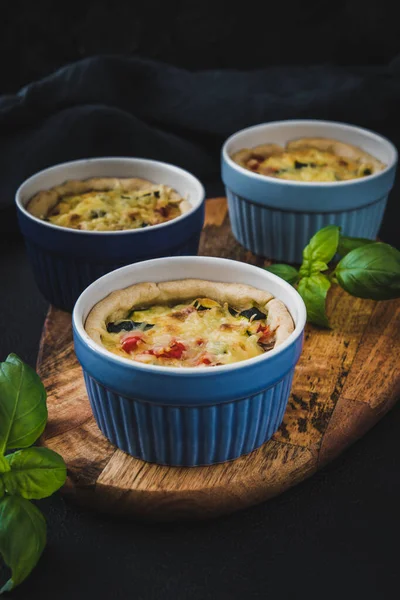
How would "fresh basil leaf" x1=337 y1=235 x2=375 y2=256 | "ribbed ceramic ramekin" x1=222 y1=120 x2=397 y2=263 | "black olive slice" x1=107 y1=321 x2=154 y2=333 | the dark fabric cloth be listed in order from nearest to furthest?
"black olive slice" x1=107 y1=321 x2=154 y2=333
"fresh basil leaf" x1=337 y1=235 x2=375 y2=256
"ribbed ceramic ramekin" x1=222 y1=120 x2=397 y2=263
the dark fabric cloth

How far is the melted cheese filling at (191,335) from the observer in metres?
2.46

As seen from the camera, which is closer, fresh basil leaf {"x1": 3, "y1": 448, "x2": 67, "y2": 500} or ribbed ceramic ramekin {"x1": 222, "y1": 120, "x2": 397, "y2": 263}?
fresh basil leaf {"x1": 3, "y1": 448, "x2": 67, "y2": 500}

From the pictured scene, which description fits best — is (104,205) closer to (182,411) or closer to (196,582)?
(182,411)

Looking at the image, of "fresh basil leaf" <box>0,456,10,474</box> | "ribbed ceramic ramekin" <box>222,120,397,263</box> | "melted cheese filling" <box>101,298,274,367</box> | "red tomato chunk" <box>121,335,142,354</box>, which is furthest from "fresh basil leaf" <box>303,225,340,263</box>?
"fresh basil leaf" <box>0,456,10,474</box>

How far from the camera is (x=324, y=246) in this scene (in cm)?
312

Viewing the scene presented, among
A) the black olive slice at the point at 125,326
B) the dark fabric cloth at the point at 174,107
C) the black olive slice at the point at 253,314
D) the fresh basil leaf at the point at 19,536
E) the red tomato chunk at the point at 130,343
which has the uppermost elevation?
the red tomato chunk at the point at 130,343

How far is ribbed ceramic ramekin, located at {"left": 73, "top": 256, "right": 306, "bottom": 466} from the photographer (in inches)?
91.6

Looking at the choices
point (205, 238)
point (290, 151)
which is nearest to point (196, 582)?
point (205, 238)

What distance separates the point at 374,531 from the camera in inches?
92.5

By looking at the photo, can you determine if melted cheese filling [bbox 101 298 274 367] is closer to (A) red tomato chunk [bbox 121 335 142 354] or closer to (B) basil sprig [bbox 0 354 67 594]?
(A) red tomato chunk [bbox 121 335 142 354]

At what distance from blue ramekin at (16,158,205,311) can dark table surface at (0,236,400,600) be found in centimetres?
93

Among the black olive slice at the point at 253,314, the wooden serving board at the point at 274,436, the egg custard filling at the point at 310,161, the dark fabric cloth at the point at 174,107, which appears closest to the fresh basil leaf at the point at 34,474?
the wooden serving board at the point at 274,436

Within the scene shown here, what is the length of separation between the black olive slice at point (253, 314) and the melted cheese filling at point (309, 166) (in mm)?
1095

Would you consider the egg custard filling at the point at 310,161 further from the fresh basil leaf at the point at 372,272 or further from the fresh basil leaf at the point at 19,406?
the fresh basil leaf at the point at 19,406
